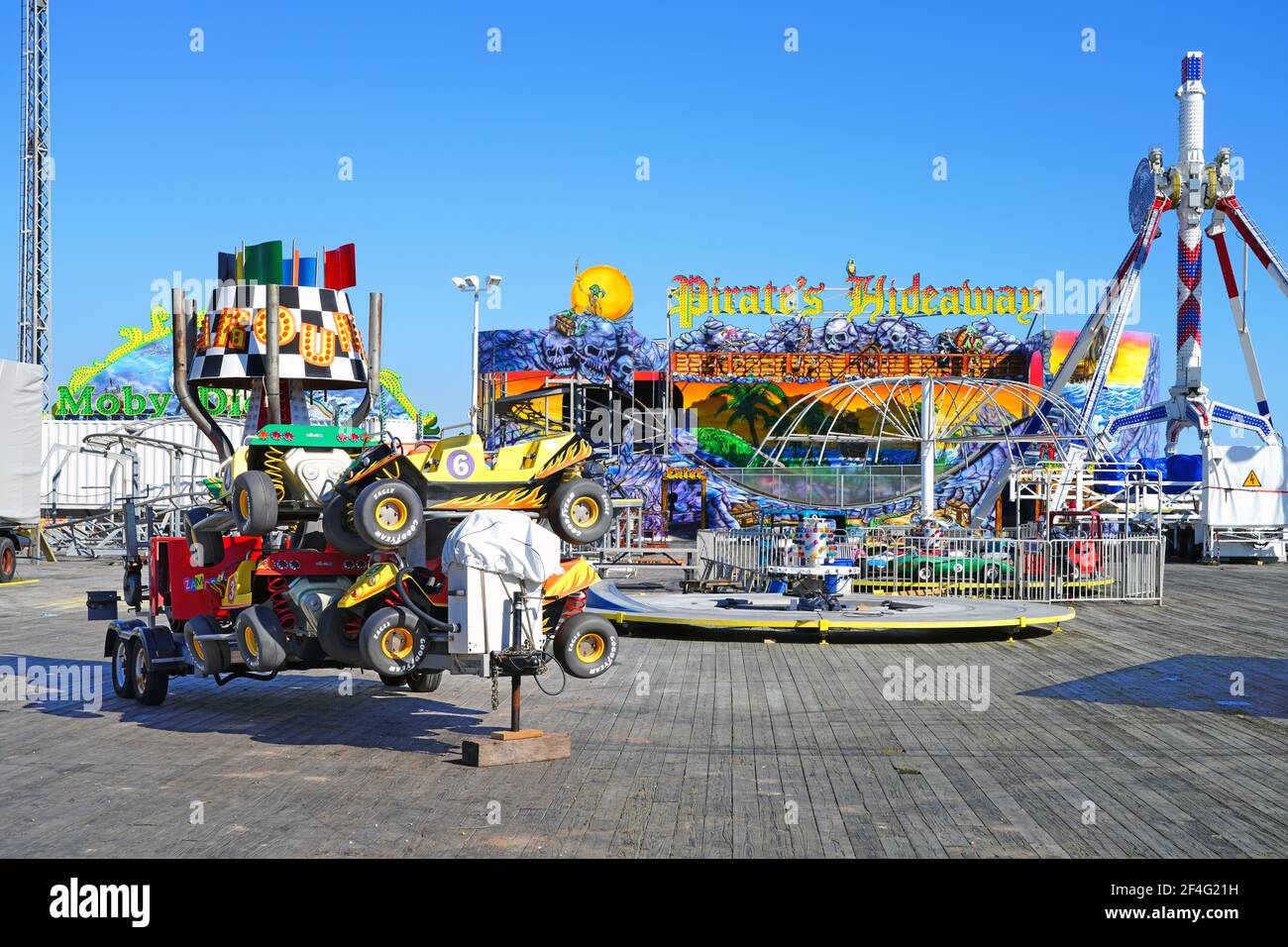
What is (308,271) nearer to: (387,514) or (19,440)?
(387,514)

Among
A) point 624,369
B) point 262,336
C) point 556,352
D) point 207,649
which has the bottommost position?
point 207,649

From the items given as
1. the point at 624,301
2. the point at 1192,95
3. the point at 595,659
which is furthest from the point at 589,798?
the point at 1192,95

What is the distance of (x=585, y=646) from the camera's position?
10.5 metres

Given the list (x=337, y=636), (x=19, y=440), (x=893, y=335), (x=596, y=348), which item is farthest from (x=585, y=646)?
(x=893, y=335)

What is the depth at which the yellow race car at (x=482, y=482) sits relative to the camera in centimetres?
1056

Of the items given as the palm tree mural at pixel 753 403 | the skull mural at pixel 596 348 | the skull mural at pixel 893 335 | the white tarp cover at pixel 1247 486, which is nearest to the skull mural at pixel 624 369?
the skull mural at pixel 596 348

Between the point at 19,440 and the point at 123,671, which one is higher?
the point at 19,440

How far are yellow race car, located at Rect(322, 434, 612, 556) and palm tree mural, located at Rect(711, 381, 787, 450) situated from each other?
5200cm

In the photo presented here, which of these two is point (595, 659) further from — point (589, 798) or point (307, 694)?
point (307, 694)

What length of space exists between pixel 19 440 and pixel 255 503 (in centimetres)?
2134

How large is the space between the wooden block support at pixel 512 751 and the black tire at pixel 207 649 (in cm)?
281

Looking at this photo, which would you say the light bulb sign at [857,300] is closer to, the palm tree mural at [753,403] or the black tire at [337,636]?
the palm tree mural at [753,403]

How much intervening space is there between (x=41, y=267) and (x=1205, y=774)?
135 feet
